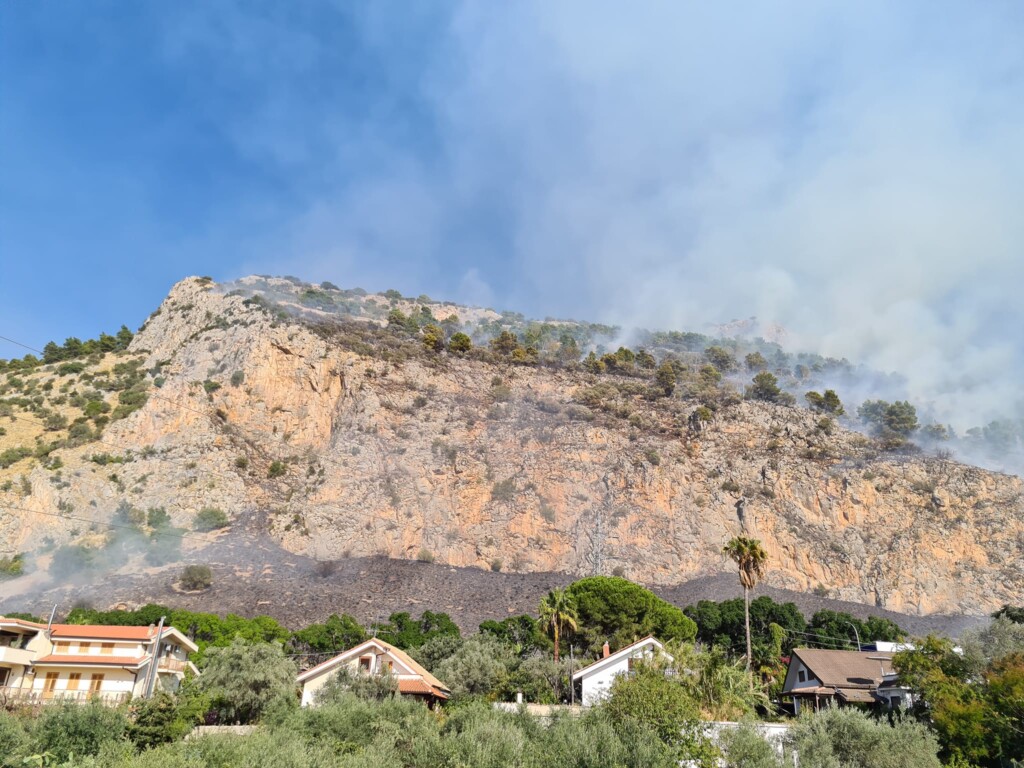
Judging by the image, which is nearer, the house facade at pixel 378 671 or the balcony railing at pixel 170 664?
the house facade at pixel 378 671

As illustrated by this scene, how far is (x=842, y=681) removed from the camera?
41.8 meters

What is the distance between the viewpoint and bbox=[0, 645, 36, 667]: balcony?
121ft

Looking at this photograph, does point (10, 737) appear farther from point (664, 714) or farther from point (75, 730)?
point (664, 714)

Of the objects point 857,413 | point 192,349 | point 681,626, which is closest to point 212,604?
point 681,626

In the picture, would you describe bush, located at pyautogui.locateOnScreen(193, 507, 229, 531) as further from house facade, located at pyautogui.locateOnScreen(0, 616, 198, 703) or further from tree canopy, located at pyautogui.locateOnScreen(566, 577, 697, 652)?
tree canopy, located at pyautogui.locateOnScreen(566, 577, 697, 652)

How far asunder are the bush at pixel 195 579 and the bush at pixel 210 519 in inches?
297

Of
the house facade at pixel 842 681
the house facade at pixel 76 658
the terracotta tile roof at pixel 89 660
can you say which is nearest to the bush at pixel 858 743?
the house facade at pixel 842 681

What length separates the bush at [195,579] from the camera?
198 ft

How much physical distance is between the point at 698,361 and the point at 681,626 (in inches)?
3238

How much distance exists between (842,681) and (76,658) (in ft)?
143

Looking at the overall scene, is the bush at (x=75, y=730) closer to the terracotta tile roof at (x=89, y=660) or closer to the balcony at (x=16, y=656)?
the terracotta tile roof at (x=89, y=660)

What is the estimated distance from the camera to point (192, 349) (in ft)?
297

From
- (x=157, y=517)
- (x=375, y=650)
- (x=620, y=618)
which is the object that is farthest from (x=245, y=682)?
(x=157, y=517)

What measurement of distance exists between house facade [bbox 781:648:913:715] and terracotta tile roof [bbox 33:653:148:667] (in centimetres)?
3650
